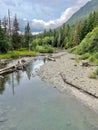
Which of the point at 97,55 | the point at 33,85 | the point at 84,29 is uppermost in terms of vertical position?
the point at 84,29

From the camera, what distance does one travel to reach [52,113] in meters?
18.8

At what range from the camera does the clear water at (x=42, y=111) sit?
16312 mm

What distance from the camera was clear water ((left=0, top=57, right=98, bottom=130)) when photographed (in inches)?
642

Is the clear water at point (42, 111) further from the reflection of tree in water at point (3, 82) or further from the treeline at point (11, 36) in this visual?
the treeline at point (11, 36)

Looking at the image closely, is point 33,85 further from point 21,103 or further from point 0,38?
point 0,38

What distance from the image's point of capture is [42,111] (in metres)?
19.3

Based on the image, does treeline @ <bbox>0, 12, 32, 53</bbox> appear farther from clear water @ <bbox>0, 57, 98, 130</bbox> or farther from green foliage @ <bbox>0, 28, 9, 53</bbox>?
clear water @ <bbox>0, 57, 98, 130</bbox>

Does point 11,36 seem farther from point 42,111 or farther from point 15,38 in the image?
point 42,111

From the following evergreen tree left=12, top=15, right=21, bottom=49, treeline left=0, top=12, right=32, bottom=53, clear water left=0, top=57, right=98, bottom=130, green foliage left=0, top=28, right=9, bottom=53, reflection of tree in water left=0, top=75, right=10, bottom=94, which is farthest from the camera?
evergreen tree left=12, top=15, right=21, bottom=49

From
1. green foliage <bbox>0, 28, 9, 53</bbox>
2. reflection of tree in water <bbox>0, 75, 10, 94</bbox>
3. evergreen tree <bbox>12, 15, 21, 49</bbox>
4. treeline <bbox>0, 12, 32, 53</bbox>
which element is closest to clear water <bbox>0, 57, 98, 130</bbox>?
reflection of tree in water <bbox>0, 75, 10, 94</bbox>

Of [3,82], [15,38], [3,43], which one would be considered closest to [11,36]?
[15,38]

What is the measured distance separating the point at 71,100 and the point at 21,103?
5275 millimetres

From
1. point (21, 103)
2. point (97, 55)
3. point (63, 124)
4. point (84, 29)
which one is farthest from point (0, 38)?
point (63, 124)

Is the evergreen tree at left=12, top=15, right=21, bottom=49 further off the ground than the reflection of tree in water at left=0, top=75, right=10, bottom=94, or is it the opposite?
the evergreen tree at left=12, top=15, right=21, bottom=49
